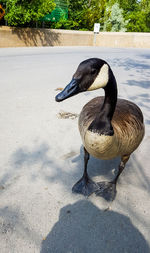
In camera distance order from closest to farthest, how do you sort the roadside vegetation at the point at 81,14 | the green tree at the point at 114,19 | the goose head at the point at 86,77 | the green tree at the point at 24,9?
the goose head at the point at 86,77, the green tree at the point at 24,9, the roadside vegetation at the point at 81,14, the green tree at the point at 114,19

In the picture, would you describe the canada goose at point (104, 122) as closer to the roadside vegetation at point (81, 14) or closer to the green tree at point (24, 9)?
the green tree at point (24, 9)

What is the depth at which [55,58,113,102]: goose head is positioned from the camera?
1.75 m

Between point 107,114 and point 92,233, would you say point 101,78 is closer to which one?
point 107,114

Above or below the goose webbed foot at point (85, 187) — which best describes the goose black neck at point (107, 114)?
above

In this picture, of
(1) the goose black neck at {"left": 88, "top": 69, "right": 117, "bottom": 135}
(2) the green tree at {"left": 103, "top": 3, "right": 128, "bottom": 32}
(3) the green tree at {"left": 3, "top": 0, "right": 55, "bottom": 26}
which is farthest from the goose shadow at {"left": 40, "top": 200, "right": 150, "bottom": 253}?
(2) the green tree at {"left": 103, "top": 3, "right": 128, "bottom": 32}

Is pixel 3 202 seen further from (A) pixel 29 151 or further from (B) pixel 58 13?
(B) pixel 58 13

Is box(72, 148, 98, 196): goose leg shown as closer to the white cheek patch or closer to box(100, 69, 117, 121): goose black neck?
box(100, 69, 117, 121): goose black neck

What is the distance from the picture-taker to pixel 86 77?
1.77m

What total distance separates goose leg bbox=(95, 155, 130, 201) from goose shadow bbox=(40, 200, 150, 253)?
198 mm

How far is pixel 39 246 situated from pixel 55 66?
8.56 meters

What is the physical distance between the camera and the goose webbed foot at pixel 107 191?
2.36 m

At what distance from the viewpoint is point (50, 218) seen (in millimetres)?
2088

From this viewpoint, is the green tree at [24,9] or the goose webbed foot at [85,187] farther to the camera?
the green tree at [24,9]

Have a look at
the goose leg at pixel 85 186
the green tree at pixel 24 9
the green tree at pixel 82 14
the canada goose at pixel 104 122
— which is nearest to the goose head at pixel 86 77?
the canada goose at pixel 104 122
